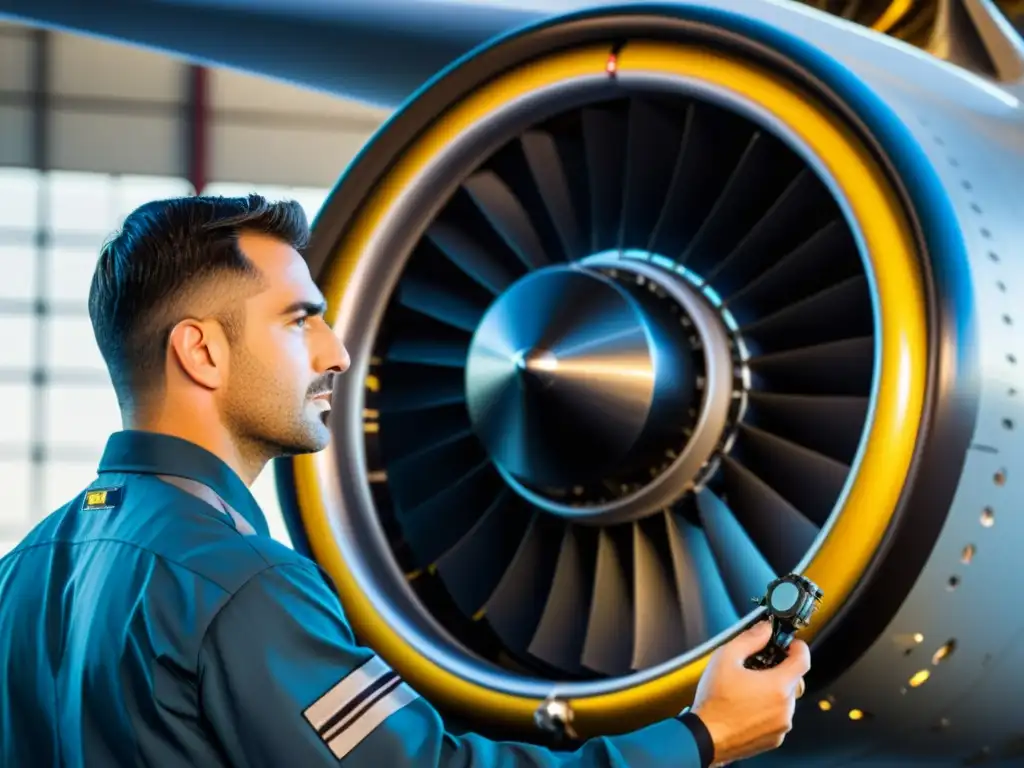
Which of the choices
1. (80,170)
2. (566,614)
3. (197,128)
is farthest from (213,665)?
(80,170)

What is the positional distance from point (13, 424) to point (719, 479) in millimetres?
9818

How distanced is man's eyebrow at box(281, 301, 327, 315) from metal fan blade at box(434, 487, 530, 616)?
1.24 meters

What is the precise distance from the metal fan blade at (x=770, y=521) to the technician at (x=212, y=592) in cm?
97

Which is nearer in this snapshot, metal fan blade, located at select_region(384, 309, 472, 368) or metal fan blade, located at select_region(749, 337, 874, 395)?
metal fan blade, located at select_region(749, 337, 874, 395)

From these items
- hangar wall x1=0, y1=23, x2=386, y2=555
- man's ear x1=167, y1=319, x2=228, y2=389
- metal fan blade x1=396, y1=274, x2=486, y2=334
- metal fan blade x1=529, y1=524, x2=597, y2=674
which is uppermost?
hangar wall x1=0, y1=23, x2=386, y2=555

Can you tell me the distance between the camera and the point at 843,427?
2.39m

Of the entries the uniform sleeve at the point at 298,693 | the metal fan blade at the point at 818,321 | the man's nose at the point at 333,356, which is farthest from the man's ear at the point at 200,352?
the metal fan blade at the point at 818,321

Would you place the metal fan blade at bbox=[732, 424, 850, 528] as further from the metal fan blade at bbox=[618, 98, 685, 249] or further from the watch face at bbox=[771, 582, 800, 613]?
the watch face at bbox=[771, 582, 800, 613]

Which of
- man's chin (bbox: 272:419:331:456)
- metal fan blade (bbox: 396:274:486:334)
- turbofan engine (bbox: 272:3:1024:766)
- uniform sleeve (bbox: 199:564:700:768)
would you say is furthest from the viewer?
metal fan blade (bbox: 396:274:486:334)

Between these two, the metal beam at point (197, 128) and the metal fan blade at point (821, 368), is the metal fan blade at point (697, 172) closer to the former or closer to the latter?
the metal fan blade at point (821, 368)

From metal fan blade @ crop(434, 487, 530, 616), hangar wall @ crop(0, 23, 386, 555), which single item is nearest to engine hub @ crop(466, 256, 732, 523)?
metal fan blade @ crop(434, 487, 530, 616)

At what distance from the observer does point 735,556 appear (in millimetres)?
2410

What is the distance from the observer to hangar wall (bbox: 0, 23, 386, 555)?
11078 millimetres

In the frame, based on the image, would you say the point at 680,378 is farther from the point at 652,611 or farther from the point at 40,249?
the point at 40,249
